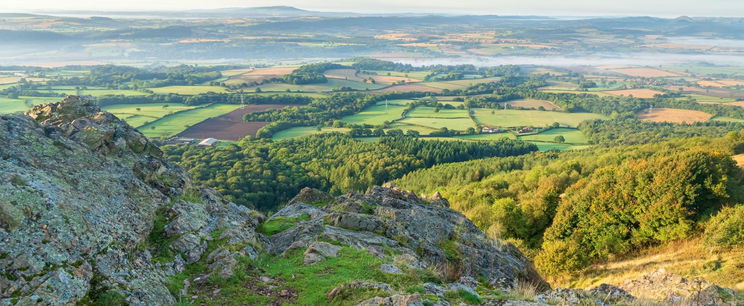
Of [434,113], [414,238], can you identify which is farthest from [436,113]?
[414,238]

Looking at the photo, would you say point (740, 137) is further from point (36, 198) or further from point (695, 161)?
point (36, 198)

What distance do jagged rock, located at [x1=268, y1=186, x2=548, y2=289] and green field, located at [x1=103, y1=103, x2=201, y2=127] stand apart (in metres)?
118

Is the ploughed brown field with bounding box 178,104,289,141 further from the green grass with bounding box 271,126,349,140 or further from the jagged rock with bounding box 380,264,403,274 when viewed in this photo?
the jagged rock with bounding box 380,264,403,274

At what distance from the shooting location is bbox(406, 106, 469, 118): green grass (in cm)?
16912

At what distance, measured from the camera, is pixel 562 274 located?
3978 centimetres

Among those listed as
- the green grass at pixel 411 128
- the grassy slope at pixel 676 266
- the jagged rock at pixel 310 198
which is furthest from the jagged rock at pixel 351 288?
the green grass at pixel 411 128

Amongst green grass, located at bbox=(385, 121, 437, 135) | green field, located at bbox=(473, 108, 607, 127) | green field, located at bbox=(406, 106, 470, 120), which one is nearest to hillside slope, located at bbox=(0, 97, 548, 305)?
green grass, located at bbox=(385, 121, 437, 135)

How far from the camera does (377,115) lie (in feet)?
564

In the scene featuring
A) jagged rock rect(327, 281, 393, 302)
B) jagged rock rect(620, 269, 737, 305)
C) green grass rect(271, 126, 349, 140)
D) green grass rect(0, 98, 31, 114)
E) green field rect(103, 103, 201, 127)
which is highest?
jagged rock rect(327, 281, 393, 302)

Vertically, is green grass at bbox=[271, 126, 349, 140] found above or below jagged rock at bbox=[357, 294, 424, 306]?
below

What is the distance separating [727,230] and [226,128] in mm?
131603

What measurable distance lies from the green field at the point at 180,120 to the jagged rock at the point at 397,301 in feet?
396

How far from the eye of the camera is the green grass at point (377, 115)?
16185cm

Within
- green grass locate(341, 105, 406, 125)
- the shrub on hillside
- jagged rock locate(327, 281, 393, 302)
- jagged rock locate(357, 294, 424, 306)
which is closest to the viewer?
jagged rock locate(357, 294, 424, 306)
